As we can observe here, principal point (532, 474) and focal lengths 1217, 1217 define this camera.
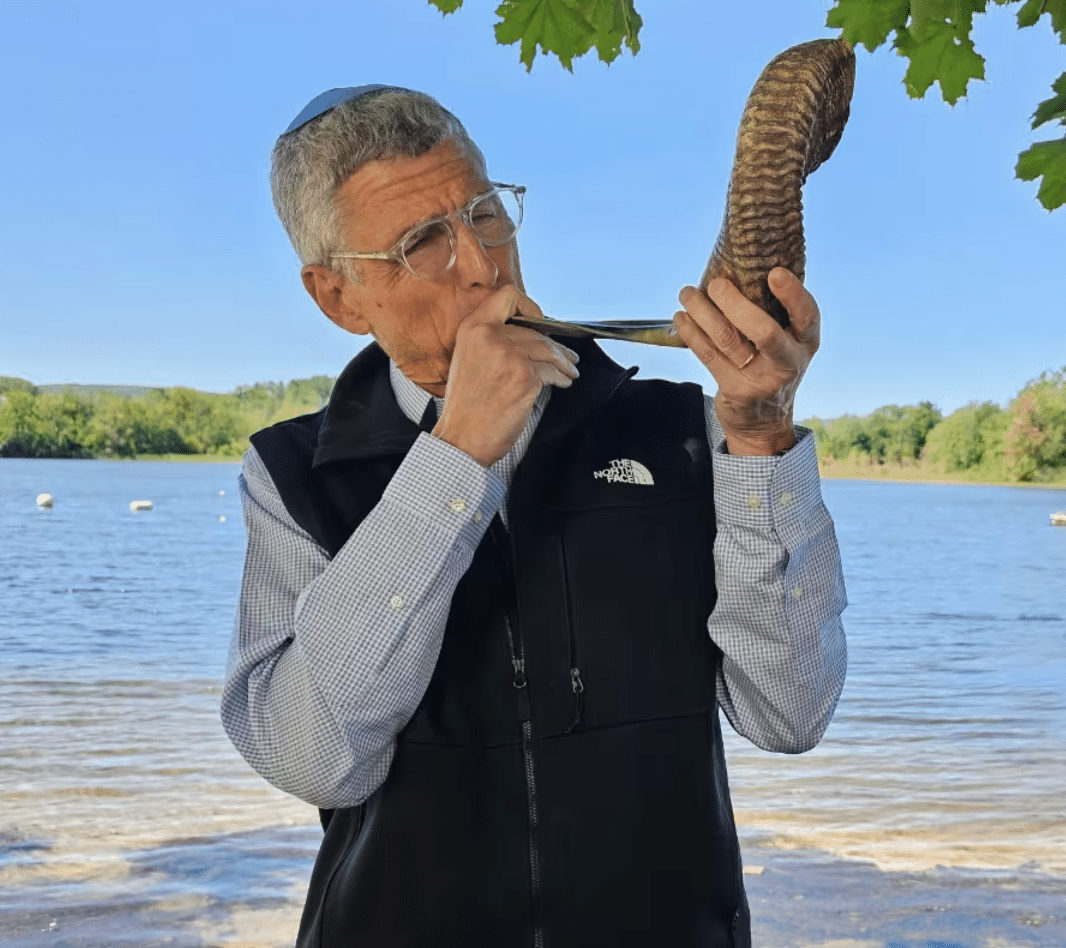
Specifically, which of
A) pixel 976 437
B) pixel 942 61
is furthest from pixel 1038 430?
pixel 942 61

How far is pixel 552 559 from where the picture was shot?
1.91m

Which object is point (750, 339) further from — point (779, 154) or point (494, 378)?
point (494, 378)

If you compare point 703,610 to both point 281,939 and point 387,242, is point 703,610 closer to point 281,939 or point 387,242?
point 387,242

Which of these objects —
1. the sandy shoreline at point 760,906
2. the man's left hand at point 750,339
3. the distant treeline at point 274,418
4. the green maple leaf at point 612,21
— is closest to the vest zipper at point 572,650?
the man's left hand at point 750,339

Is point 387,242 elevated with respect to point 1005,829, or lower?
elevated

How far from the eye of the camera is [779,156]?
140 centimetres

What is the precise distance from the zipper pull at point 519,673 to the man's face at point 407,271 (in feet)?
1.75

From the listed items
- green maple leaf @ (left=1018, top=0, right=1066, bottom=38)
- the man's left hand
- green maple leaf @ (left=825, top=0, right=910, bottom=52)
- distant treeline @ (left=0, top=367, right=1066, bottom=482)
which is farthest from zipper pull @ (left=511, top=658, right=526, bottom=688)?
distant treeline @ (left=0, top=367, right=1066, bottom=482)

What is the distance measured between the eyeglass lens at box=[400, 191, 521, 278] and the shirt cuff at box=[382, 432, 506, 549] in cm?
36

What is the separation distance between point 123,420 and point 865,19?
10070 cm

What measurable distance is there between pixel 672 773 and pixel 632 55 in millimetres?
1313

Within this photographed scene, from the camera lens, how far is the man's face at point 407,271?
1.99 meters

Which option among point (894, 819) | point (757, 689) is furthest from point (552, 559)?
point (894, 819)

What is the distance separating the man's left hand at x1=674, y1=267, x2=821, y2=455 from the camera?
148cm
